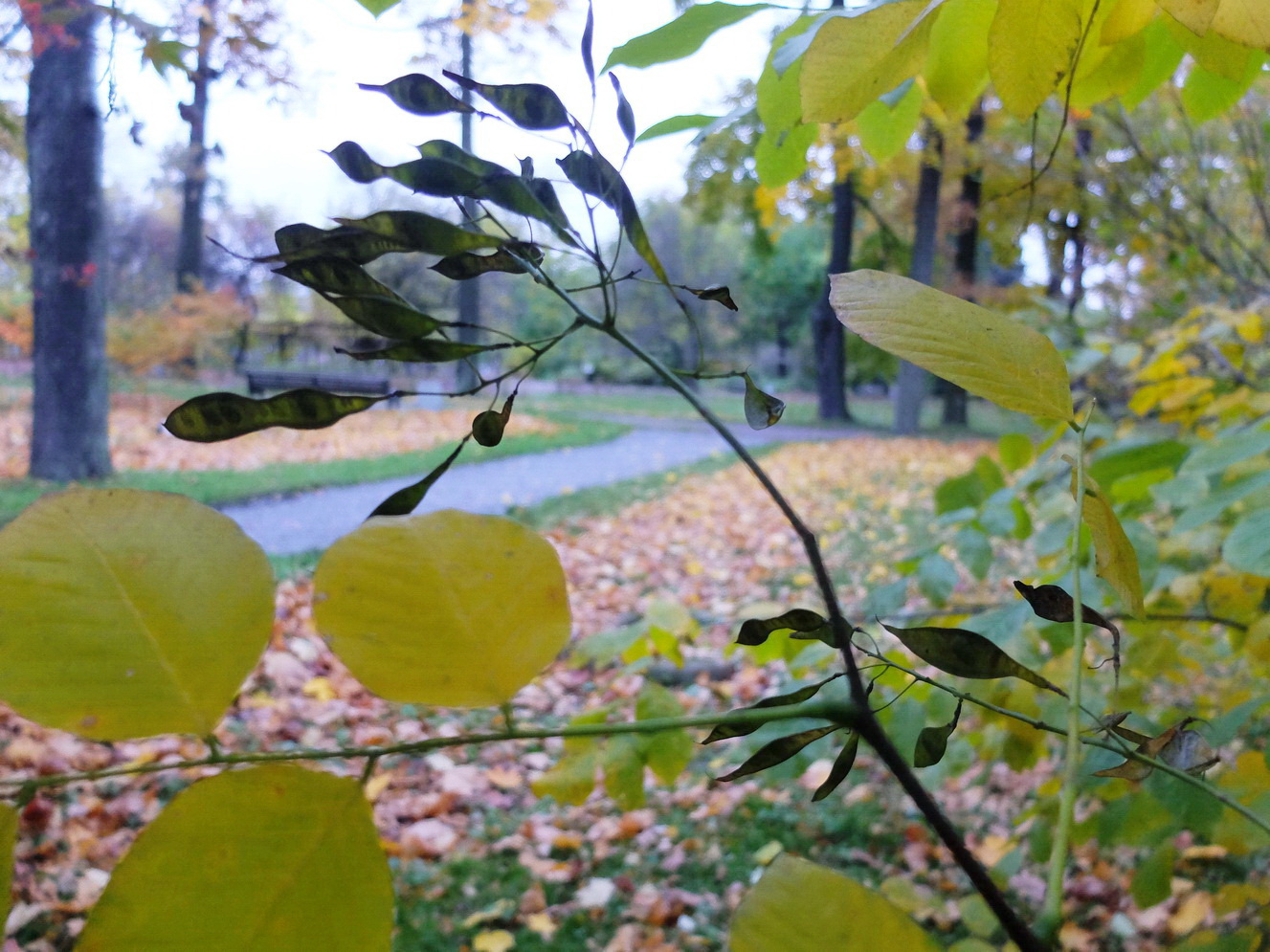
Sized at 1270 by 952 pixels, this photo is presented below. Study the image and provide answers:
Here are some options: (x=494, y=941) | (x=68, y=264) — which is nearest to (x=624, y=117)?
(x=494, y=941)

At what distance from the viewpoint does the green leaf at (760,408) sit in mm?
238

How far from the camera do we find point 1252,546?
41 cm

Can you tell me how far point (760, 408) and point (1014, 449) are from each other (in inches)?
26.8

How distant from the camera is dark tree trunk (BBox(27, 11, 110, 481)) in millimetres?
1527

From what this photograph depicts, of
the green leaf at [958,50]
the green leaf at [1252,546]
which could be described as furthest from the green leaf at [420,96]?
the green leaf at [1252,546]

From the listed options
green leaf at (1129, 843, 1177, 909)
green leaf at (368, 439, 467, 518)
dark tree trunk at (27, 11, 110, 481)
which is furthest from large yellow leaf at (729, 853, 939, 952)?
dark tree trunk at (27, 11, 110, 481)

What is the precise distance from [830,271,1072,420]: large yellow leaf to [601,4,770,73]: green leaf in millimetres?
193

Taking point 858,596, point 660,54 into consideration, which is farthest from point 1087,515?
point 858,596

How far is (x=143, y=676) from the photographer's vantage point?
174 mm

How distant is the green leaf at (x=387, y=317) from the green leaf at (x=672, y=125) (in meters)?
0.23

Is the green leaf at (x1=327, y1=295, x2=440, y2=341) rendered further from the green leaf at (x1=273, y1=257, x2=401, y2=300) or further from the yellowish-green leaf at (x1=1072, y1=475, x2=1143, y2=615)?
the yellowish-green leaf at (x1=1072, y1=475, x2=1143, y2=615)

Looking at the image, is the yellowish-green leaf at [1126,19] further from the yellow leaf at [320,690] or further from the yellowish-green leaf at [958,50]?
the yellow leaf at [320,690]

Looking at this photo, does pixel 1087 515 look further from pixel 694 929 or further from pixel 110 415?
pixel 110 415

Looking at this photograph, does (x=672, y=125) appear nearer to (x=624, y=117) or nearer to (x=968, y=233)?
(x=624, y=117)
